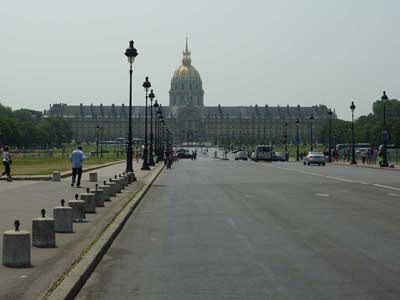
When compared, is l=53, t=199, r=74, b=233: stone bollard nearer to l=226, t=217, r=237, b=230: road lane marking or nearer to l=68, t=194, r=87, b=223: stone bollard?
l=68, t=194, r=87, b=223: stone bollard

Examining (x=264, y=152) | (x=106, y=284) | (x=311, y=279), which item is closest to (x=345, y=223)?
(x=311, y=279)

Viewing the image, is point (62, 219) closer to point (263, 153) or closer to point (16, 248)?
point (16, 248)

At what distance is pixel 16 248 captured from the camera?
33.4 feet

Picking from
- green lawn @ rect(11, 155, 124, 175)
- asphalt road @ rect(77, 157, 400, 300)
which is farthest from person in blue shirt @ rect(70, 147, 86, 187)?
green lawn @ rect(11, 155, 124, 175)

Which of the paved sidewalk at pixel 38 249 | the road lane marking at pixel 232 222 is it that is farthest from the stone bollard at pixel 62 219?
the road lane marking at pixel 232 222

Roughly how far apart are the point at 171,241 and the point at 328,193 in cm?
1454

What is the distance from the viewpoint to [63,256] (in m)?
11.4

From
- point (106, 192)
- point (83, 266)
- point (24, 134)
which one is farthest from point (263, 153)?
point (83, 266)

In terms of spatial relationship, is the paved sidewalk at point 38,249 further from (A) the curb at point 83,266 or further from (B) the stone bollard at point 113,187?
(B) the stone bollard at point 113,187

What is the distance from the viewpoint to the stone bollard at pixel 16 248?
33.1 ft

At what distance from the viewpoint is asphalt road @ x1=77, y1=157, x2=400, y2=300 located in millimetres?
9453

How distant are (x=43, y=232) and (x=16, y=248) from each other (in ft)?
6.46

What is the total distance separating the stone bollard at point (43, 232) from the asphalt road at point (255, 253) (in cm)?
90

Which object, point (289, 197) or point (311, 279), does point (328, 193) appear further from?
point (311, 279)
